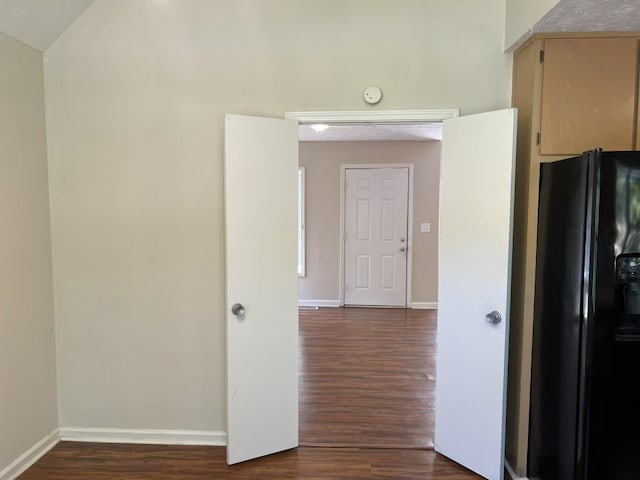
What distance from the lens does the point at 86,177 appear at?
2518 millimetres

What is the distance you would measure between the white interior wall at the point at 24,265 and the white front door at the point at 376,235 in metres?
4.17

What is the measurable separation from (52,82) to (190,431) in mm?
2317

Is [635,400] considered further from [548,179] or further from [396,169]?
[396,169]

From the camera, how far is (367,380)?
139 inches

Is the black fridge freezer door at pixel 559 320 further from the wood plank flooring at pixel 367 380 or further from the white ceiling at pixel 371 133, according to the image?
the white ceiling at pixel 371 133

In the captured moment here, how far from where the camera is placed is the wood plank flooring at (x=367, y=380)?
2.72m

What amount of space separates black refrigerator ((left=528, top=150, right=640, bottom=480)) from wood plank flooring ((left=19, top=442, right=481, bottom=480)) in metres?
0.71

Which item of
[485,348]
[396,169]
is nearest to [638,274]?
[485,348]

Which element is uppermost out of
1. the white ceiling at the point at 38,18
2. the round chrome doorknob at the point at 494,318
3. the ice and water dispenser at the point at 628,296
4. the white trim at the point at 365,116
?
the white ceiling at the point at 38,18

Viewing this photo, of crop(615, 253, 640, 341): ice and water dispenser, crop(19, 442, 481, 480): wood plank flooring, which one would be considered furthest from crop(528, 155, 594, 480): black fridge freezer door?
crop(19, 442, 481, 480): wood plank flooring

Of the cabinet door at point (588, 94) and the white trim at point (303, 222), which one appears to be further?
the white trim at point (303, 222)

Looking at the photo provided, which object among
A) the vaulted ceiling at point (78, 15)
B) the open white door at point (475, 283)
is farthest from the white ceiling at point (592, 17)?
the open white door at point (475, 283)

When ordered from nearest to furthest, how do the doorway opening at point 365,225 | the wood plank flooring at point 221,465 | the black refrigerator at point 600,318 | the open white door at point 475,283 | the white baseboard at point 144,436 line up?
the black refrigerator at point 600,318 → the open white door at point 475,283 → the wood plank flooring at point 221,465 → the white baseboard at point 144,436 → the doorway opening at point 365,225

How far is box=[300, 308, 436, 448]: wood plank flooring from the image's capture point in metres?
2.72
